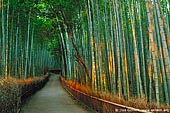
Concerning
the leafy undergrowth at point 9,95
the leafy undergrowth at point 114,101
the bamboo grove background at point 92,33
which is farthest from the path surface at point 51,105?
the bamboo grove background at point 92,33

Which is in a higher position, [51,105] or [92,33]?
[92,33]

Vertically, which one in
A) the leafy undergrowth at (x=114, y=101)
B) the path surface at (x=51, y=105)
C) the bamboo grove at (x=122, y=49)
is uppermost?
the bamboo grove at (x=122, y=49)

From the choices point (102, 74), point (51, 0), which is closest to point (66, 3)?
point (51, 0)

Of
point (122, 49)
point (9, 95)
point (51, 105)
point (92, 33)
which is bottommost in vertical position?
point (51, 105)

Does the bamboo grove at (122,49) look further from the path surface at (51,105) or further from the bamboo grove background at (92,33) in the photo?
the path surface at (51,105)

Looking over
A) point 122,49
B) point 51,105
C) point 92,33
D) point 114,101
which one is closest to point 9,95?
point 114,101

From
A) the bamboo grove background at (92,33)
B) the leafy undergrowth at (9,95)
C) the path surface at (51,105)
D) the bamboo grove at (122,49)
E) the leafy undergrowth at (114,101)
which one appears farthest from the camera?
the path surface at (51,105)

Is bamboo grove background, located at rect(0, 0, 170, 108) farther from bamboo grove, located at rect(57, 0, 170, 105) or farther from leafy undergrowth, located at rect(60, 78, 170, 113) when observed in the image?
leafy undergrowth, located at rect(60, 78, 170, 113)

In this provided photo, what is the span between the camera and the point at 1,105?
5488 millimetres

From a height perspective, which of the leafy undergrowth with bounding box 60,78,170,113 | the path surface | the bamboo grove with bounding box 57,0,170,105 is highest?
the bamboo grove with bounding box 57,0,170,105

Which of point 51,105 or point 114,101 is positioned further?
point 51,105

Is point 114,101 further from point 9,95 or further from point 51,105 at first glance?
point 51,105

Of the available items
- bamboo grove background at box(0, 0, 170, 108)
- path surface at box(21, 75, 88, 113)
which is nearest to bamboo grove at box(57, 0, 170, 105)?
bamboo grove background at box(0, 0, 170, 108)

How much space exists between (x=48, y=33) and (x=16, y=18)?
93.7 inches
